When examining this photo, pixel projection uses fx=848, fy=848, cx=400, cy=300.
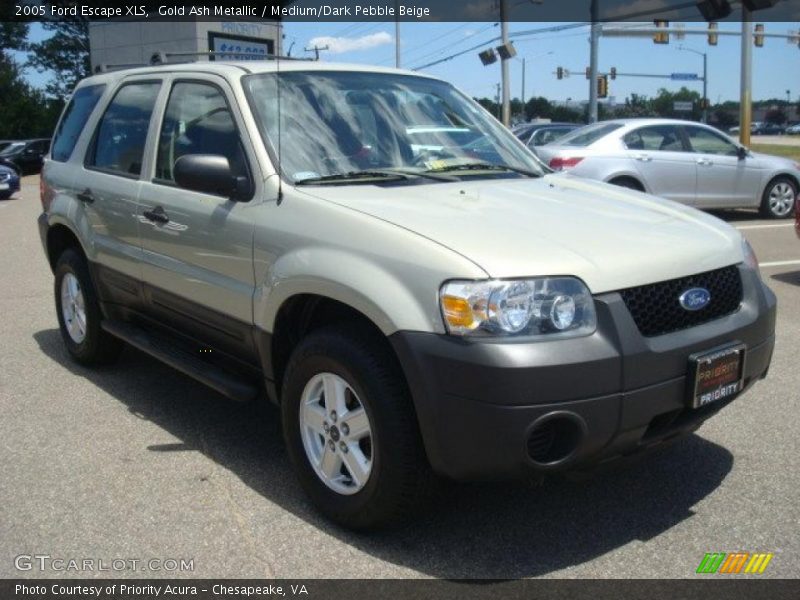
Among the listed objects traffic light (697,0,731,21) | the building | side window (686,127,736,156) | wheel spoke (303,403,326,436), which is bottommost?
wheel spoke (303,403,326,436)

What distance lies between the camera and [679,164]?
12891 mm

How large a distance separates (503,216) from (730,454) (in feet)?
5.78

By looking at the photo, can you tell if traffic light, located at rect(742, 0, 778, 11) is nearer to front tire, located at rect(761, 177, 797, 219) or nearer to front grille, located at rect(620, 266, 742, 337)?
front tire, located at rect(761, 177, 797, 219)

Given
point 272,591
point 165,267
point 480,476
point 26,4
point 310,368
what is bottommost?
point 272,591

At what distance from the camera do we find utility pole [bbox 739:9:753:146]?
67.0 feet

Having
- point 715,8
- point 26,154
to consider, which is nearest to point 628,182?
point 715,8

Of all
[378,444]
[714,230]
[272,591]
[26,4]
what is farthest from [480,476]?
[26,4]

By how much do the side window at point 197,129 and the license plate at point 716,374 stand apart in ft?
7.00

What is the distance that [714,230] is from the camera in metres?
3.61

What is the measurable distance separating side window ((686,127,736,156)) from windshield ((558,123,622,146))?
126cm

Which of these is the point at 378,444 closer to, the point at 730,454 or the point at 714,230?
the point at 714,230

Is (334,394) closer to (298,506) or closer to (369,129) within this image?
(298,506)

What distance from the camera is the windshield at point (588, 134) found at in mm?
12758

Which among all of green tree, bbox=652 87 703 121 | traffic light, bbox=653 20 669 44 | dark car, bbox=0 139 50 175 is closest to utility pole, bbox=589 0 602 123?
traffic light, bbox=653 20 669 44
